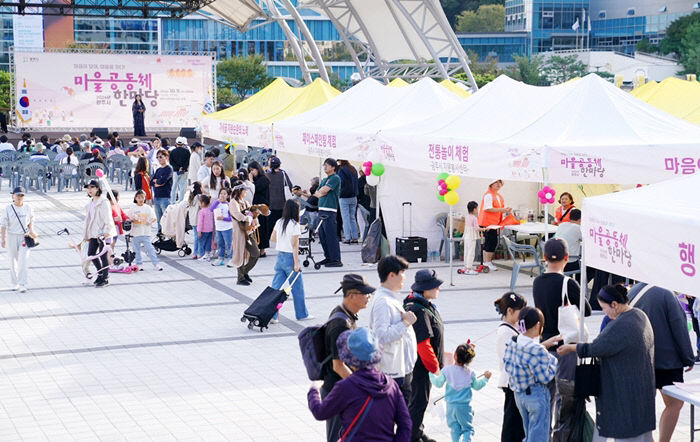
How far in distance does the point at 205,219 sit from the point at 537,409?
11.5m

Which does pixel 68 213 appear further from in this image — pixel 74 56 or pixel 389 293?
pixel 74 56

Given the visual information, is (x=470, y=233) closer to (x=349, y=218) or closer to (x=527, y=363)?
(x=349, y=218)

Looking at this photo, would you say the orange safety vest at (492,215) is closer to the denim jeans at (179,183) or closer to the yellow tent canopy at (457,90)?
the yellow tent canopy at (457,90)

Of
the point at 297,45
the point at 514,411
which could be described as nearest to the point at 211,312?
the point at 514,411

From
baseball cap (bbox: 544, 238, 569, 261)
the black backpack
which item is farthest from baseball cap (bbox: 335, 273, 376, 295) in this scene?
baseball cap (bbox: 544, 238, 569, 261)

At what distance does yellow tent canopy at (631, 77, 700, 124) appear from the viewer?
20750 mm

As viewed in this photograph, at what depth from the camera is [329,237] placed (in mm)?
17828

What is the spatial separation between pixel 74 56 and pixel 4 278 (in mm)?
34052

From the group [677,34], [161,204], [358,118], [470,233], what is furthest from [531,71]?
[470,233]

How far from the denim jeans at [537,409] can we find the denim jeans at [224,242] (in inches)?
430

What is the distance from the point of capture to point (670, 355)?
7.98 meters

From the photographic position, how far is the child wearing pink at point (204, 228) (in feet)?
59.1

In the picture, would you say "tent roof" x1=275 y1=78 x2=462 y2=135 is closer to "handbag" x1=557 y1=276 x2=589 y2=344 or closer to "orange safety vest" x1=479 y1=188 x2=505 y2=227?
"orange safety vest" x1=479 y1=188 x2=505 y2=227

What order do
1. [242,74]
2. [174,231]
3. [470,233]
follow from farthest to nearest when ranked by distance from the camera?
[242,74] < [174,231] < [470,233]
